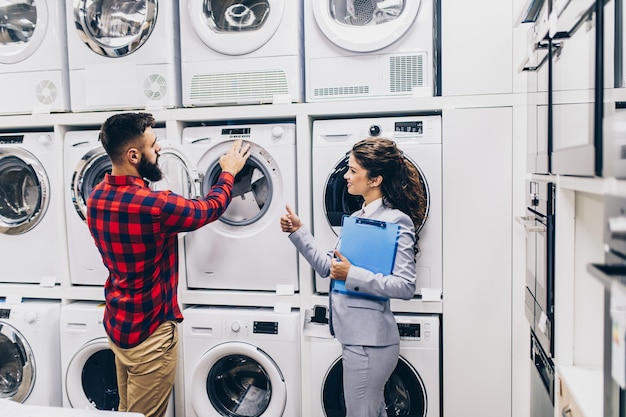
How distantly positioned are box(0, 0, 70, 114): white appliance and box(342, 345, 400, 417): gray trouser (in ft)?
6.88

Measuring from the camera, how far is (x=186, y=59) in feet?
9.34

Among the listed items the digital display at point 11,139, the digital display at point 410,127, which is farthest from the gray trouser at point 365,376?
the digital display at point 11,139

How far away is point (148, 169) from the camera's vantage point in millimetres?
2410

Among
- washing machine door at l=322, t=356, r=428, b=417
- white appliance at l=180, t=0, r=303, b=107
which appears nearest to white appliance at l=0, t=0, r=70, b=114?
white appliance at l=180, t=0, r=303, b=107

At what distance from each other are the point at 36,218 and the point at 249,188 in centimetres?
124

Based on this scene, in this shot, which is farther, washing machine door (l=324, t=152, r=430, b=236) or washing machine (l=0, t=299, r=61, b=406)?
washing machine (l=0, t=299, r=61, b=406)

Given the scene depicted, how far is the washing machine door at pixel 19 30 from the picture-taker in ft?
9.86

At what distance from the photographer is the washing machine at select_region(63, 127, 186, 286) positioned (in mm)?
2951

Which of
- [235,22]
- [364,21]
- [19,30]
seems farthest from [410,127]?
[19,30]

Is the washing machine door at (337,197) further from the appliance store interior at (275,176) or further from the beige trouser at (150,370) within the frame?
the beige trouser at (150,370)

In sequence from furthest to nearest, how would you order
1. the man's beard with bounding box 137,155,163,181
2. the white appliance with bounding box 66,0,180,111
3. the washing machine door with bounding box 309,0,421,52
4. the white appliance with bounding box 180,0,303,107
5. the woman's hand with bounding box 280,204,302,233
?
the white appliance with bounding box 66,0,180,111
the white appliance with bounding box 180,0,303,107
the washing machine door with bounding box 309,0,421,52
the woman's hand with bounding box 280,204,302,233
the man's beard with bounding box 137,155,163,181

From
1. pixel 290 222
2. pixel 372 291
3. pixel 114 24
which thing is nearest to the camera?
pixel 372 291

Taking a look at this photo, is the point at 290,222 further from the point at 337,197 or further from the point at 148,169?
the point at 148,169

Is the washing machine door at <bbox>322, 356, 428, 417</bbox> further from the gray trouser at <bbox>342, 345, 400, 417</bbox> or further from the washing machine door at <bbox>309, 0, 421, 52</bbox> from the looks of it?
the washing machine door at <bbox>309, 0, 421, 52</bbox>
